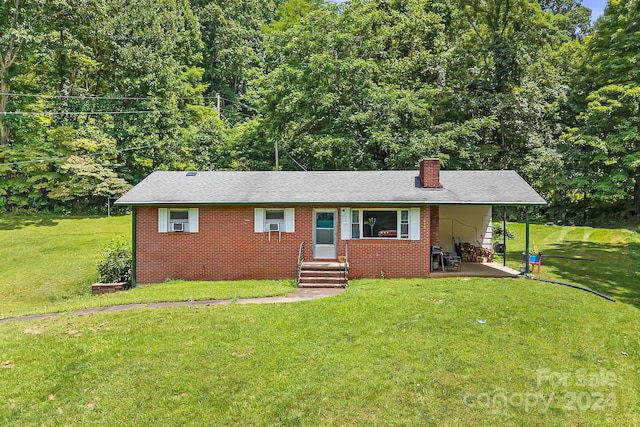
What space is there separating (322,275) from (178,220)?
5237 mm

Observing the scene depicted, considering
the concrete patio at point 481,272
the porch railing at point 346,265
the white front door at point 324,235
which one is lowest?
the concrete patio at point 481,272

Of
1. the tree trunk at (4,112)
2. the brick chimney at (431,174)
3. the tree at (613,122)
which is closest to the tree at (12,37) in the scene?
the tree trunk at (4,112)

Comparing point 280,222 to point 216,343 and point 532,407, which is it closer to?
point 216,343

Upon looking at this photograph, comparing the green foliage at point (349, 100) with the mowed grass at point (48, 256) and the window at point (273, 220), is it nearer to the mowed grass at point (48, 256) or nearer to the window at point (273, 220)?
the mowed grass at point (48, 256)

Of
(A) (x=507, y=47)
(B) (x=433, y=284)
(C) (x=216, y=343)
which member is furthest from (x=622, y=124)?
(C) (x=216, y=343)

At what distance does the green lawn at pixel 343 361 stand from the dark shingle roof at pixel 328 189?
318 centimetres

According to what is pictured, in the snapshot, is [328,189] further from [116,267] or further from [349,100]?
[349,100]

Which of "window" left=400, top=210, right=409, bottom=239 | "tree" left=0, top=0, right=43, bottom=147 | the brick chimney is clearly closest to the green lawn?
"window" left=400, top=210, right=409, bottom=239

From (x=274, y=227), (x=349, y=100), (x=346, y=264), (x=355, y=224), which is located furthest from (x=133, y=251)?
(x=349, y=100)

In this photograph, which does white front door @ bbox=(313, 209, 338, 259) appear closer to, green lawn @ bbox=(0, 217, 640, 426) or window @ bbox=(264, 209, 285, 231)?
window @ bbox=(264, 209, 285, 231)

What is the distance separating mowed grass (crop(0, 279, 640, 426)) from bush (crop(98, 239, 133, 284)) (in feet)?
15.7

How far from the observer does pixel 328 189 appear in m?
14.1

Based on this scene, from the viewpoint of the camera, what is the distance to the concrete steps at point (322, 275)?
39.4 feet

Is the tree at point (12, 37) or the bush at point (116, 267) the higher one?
the tree at point (12, 37)
